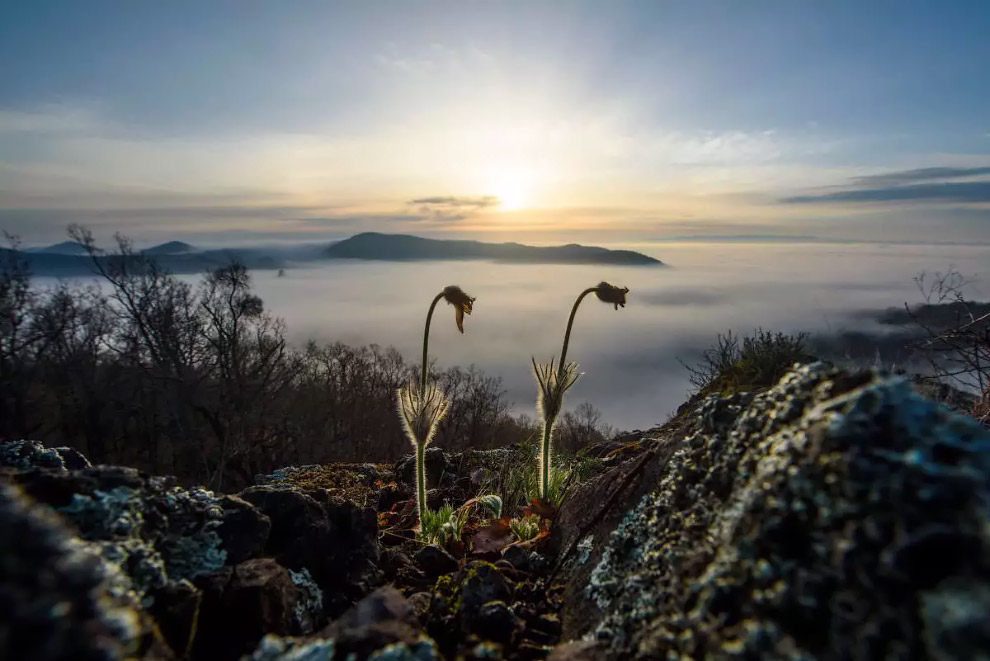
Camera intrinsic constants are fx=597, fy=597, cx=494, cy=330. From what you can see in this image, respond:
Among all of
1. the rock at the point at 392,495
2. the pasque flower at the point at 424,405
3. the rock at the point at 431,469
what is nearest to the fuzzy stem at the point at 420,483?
the pasque flower at the point at 424,405

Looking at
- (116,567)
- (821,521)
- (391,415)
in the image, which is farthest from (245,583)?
(391,415)

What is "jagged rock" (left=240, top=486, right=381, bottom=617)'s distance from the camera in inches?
114

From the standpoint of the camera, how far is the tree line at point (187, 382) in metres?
30.2

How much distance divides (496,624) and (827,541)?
1390 mm

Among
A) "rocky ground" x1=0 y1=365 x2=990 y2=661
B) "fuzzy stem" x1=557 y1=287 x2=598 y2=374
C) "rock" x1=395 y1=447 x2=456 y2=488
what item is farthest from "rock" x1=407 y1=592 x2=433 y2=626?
"rock" x1=395 y1=447 x2=456 y2=488

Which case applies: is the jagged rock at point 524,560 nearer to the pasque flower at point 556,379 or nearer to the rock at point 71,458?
the pasque flower at point 556,379

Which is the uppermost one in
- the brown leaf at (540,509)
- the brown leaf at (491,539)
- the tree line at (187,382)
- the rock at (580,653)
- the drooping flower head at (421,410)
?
the drooping flower head at (421,410)

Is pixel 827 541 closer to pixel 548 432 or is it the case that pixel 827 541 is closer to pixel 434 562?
pixel 434 562

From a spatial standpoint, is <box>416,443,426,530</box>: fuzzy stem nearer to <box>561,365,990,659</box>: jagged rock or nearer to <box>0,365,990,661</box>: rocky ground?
<box>0,365,990,661</box>: rocky ground

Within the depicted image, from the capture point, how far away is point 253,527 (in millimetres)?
2693

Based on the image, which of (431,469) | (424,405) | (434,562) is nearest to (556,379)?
(424,405)

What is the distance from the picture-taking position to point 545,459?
5145 millimetres

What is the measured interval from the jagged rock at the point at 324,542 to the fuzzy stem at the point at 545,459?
78.2 inches

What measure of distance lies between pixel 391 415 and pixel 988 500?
55.2 meters
